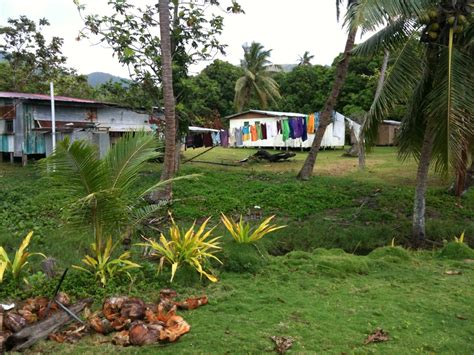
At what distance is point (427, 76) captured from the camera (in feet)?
27.7

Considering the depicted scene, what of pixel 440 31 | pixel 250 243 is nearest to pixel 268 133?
pixel 440 31

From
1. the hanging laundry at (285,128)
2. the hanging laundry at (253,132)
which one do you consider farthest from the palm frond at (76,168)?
the hanging laundry at (253,132)

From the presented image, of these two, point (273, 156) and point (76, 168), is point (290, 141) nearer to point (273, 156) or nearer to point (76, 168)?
point (273, 156)

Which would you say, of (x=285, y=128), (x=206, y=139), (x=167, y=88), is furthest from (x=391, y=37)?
(x=285, y=128)

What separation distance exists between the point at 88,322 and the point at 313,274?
3076mm

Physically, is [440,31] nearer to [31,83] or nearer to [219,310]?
[219,310]

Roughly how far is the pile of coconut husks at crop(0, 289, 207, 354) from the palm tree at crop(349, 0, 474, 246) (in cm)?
495

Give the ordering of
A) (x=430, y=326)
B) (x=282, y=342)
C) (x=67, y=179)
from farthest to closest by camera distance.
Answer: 1. (x=67, y=179)
2. (x=430, y=326)
3. (x=282, y=342)

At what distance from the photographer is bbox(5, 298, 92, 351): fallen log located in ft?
11.8

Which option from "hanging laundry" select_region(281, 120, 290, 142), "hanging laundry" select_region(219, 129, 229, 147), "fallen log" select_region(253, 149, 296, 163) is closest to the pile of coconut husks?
"fallen log" select_region(253, 149, 296, 163)

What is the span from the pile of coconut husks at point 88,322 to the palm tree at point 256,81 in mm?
30037

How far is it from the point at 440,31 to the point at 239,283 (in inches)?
236

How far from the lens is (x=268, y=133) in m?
25.2

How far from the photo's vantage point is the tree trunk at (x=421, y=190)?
892 cm
